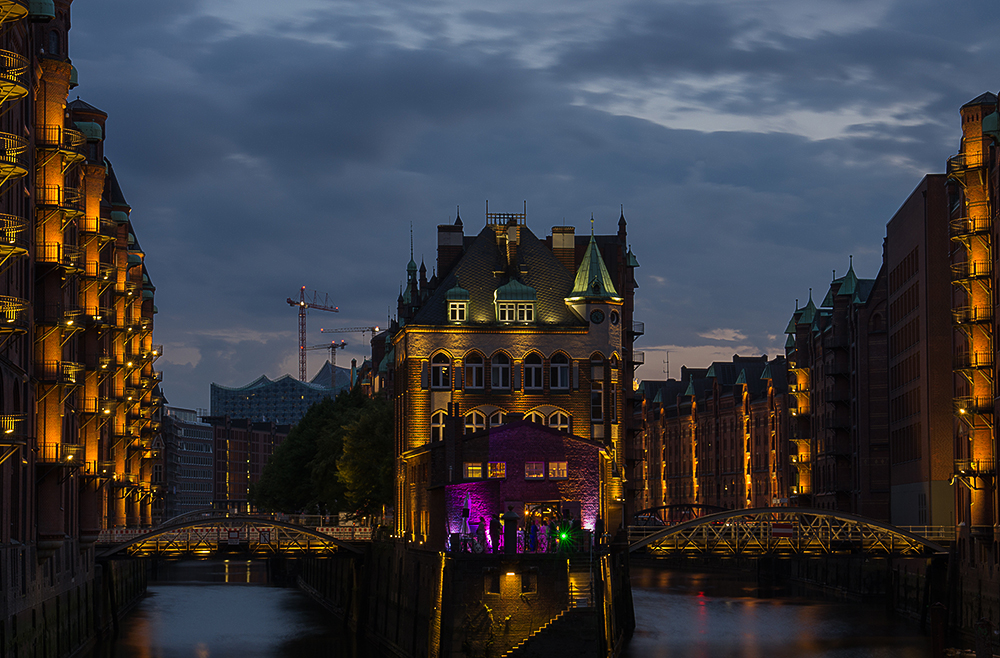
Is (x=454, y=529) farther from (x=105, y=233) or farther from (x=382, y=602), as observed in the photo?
(x=105, y=233)

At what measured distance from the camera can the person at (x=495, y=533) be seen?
2517 inches

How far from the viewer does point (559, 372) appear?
92312mm

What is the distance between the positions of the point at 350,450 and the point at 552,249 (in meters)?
19.5

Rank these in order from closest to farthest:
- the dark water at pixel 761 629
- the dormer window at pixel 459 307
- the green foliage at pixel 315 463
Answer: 1. the dark water at pixel 761 629
2. the dormer window at pixel 459 307
3. the green foliage at pixel 315 463

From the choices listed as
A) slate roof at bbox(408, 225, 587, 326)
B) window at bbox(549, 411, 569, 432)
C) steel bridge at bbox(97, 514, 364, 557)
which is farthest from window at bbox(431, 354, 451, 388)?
steel bridge at bbox(97, 514, 364, 557)

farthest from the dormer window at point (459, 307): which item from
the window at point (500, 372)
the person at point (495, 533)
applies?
the person at point (495, 533)

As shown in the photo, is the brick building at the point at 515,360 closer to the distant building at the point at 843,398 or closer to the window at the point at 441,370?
the window at the point at 441,370

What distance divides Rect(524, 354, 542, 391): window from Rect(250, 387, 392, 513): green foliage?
23.7m

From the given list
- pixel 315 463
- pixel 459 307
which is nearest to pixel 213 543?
pixel 459 307

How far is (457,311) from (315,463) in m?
34.0

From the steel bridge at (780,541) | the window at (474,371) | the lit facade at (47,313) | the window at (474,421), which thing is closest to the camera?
the lit facade at (47,313)

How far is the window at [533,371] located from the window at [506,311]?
2654 millimetres

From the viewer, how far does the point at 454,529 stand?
227ft

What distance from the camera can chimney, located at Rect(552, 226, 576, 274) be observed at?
102500mm
